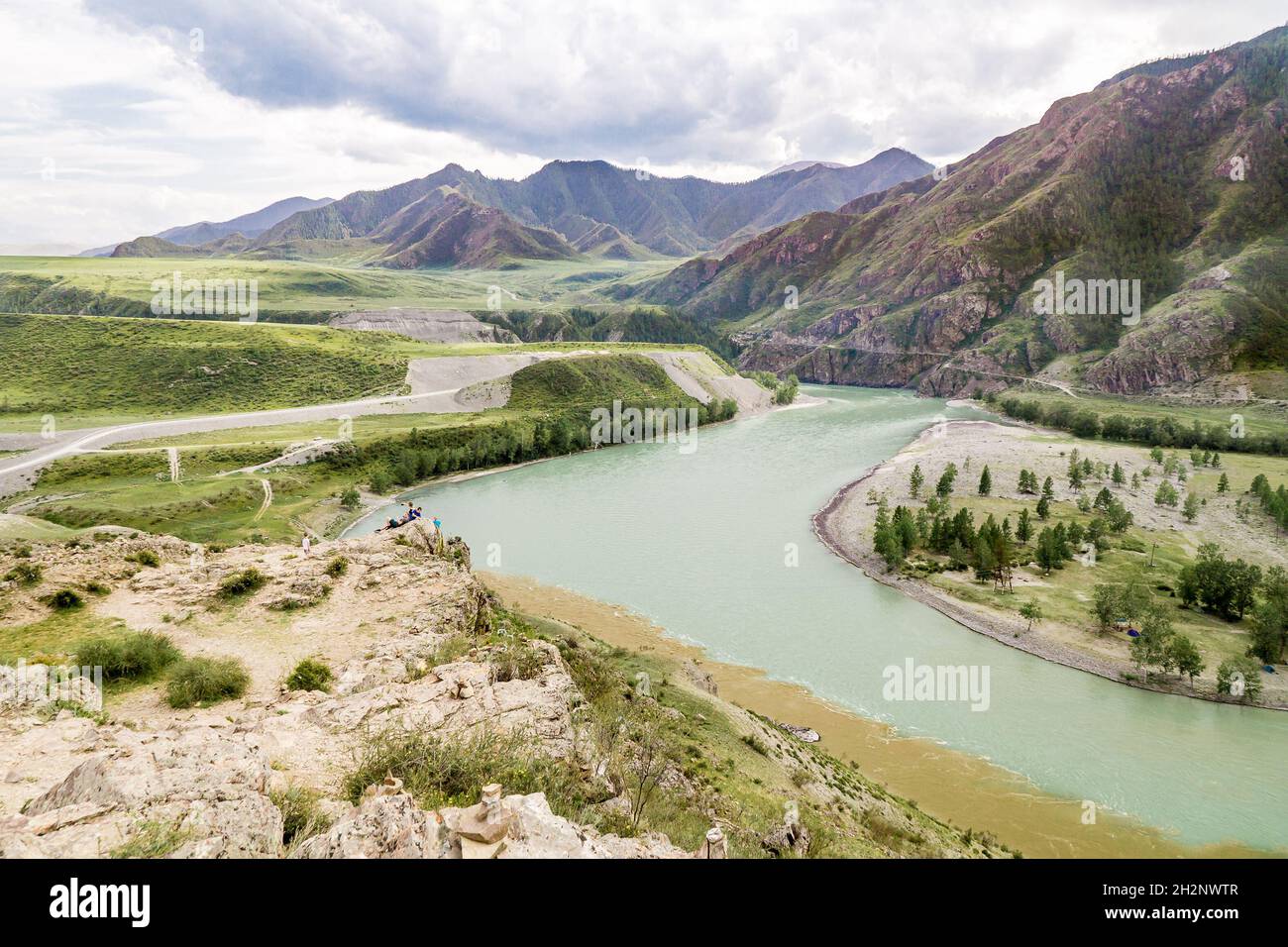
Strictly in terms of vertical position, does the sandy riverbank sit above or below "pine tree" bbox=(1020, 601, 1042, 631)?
below

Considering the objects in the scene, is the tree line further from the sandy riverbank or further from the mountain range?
the sandy riverbank

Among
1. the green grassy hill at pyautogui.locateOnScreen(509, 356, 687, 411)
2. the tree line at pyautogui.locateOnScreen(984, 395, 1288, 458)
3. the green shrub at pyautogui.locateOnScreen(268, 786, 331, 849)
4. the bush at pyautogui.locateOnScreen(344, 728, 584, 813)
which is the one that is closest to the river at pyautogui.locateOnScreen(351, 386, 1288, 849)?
the green grassy hill at pyautogui.locateOnScreen(509, 356, 687, 411)

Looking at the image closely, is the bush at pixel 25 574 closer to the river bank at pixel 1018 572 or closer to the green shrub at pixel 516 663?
the green shrub at pixel 516 663

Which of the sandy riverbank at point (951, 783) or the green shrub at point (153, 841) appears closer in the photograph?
the green shrub at point (153, 841)

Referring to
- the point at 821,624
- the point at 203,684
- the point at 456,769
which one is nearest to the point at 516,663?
the point at 456,769

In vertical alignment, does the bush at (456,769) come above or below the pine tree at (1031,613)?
above

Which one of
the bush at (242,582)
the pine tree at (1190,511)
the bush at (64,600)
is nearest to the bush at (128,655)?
the bush at (64,600)
